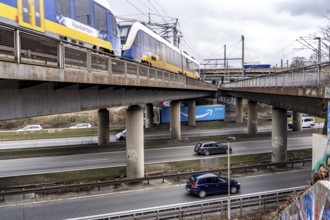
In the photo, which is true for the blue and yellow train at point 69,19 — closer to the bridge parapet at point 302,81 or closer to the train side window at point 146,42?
the train side window at point 146,42

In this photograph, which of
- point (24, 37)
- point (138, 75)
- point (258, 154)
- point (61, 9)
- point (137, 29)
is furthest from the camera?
point (258, 154)

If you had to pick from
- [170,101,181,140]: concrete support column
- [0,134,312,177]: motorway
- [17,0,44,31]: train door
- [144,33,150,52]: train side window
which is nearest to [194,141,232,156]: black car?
[0,134,312,177]: motorway

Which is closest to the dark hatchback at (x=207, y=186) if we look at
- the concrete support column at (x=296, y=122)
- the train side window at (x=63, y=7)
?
the train side window at (x=63, y=7)

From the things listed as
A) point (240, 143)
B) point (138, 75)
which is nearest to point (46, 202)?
point (138, 75)

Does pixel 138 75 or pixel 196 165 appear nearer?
pixel 138 75

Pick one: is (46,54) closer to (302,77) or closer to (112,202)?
(112,202)

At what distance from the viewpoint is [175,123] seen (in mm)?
47625

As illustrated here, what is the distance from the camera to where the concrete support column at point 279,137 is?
102ft

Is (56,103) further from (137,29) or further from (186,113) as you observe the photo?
(186,113)

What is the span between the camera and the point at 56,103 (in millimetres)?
11930

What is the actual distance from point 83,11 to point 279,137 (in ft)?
74.6

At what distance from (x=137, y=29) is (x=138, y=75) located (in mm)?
7832

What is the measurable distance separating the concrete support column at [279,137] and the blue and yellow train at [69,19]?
17698 mm

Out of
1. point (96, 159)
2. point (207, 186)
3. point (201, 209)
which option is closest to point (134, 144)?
point (96, 159)
